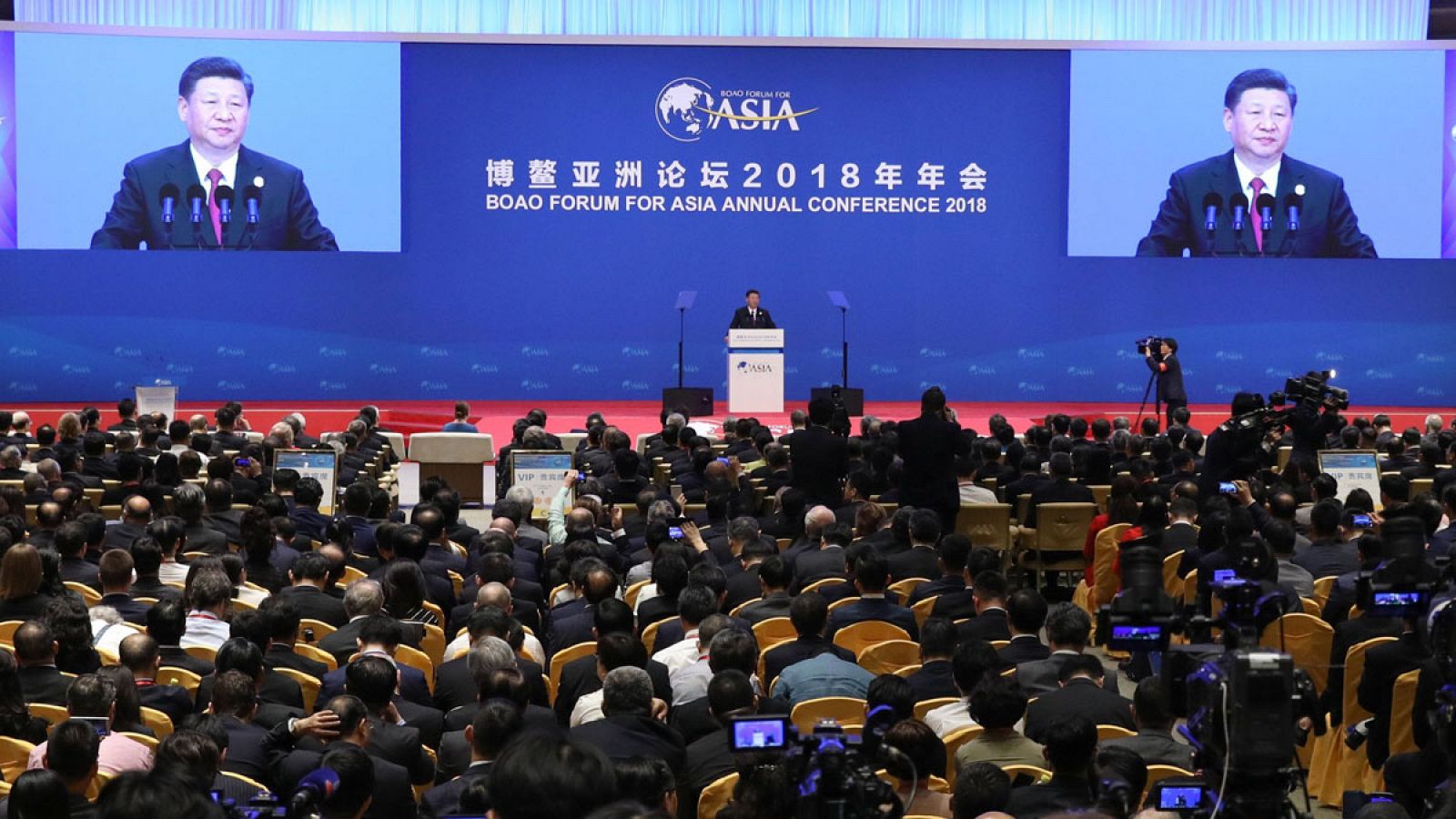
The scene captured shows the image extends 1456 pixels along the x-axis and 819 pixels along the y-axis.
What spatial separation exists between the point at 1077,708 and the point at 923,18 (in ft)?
47.0

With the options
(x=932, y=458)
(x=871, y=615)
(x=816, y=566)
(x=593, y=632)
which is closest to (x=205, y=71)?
(x=932, y=458)

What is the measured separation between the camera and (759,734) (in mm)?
3516

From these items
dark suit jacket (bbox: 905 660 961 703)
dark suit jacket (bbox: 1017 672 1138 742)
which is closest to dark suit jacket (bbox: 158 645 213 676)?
dark suit jacket (bbox: 905 660 961 703)

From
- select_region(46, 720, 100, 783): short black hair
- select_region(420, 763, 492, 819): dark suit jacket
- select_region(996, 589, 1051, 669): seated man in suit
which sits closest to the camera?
select_region(46, 720, 100, 783): short black hair

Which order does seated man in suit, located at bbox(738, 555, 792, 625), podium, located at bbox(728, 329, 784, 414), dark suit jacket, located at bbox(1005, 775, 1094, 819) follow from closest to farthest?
dark suit jacket, located at bbox(1005, 775, 1094, 819)
seated man in suit, located at bbox(738, 555, 792, 625)
podium, located at bbox(728, 329, 784, 414)

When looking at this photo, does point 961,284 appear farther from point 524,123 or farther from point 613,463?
point 613,463

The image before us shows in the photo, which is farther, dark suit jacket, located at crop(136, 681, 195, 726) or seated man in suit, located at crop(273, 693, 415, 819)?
dark suit jacket, located at crop(136, 681, 195, 726)

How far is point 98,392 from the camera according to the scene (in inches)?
712

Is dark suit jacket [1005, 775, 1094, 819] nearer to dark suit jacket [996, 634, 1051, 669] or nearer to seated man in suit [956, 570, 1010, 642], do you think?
dark suit jacket [996, 634, 1051, 669]

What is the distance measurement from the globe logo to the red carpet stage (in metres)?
3.00

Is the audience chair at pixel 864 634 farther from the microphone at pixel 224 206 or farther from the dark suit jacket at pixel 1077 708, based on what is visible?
the microphone at pixel 224 206

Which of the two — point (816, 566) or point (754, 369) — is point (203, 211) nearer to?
point (754, 369)

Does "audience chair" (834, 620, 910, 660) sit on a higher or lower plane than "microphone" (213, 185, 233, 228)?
lower

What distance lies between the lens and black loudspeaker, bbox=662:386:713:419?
16281 mm
